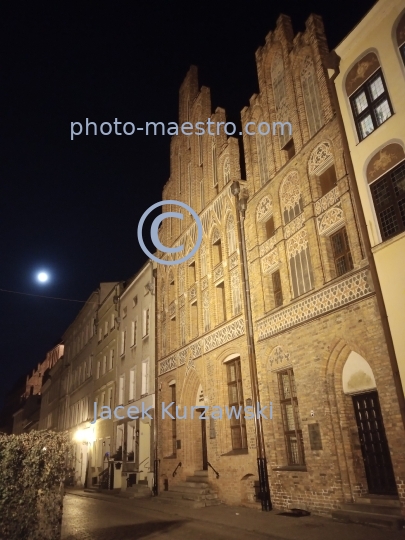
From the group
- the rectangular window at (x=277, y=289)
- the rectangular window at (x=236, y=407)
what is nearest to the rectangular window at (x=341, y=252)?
the rectangular window at (x=277, y=289)

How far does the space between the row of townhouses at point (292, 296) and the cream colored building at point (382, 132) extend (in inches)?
1.7

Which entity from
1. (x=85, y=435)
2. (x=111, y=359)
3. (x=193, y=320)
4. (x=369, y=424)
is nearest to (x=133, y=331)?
(x=111, y=359)

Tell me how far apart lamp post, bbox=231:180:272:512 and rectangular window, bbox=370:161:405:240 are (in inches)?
233

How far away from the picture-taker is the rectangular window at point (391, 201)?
10453 mm

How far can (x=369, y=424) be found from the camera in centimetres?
1101

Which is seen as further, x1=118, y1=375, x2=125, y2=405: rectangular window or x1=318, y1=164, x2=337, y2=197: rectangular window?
x1=118, y1=375, x2=125, y2=405: rectangular window

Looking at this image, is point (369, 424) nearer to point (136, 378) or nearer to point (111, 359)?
point (136, 378)

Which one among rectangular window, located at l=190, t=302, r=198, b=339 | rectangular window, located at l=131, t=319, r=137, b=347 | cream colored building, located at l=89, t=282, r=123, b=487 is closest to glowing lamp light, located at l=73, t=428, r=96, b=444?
cream colored building, located at l=89, t=282, r=123, b=487

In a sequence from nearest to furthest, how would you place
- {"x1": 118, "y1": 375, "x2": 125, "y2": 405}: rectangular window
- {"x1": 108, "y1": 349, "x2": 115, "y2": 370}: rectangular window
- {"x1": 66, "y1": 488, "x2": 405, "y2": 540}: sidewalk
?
1. {"x1": 66, "y1": 488, "x2": 405, "y2": 540}: sidewalk
2. {"x1": 118, "y1": 375, "x2": 125, "y2": 405}: rectangular window
3. {"x1": 108, "y1": 349, "x2": 115, "y2": 370}: rectangular window

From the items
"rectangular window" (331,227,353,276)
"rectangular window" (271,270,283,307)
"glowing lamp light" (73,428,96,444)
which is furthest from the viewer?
"glowing lamp light" (73,428,96,444)

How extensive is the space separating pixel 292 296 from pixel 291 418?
3.81 metres

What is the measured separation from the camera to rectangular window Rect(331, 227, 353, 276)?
1233 centimetres

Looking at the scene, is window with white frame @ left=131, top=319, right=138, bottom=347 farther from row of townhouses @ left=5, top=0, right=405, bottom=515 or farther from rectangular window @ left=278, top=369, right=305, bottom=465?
rectangular window @ left=278, top=369, right=305, bottom=465

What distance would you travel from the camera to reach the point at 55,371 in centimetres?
5194
